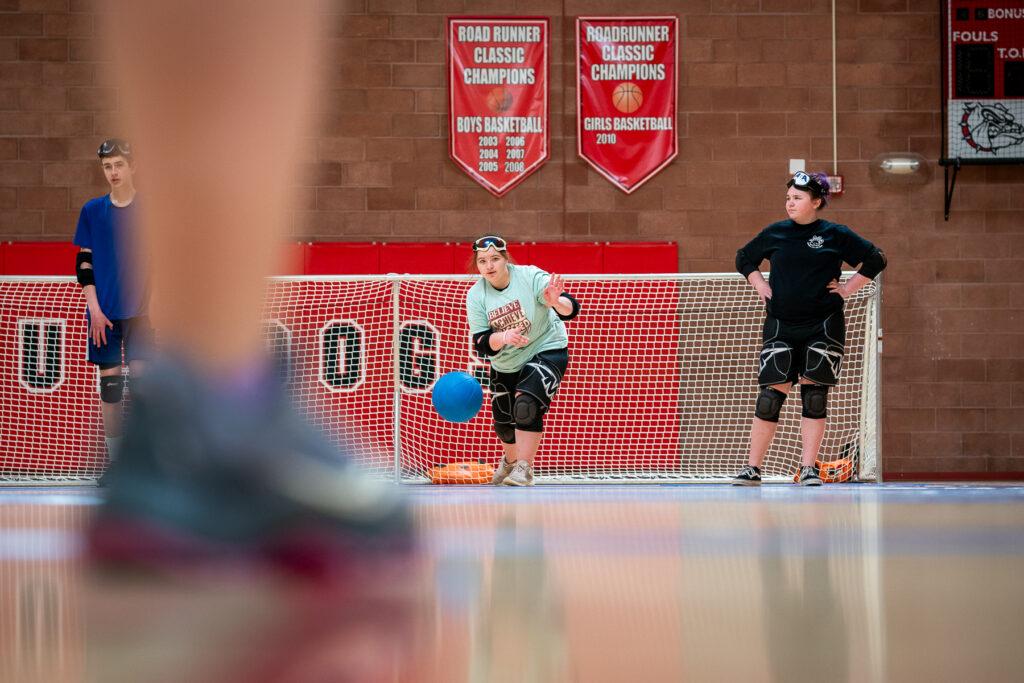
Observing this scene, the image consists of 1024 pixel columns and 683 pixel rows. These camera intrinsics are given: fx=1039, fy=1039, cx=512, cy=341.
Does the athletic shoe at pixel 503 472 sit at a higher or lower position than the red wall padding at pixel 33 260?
lower

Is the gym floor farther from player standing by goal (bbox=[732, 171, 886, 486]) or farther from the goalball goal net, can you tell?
the goalball goal net

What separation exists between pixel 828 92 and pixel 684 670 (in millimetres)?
9303

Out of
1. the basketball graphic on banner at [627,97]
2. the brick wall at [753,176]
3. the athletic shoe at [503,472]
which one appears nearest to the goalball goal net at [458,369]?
the brick wall at [753,176]

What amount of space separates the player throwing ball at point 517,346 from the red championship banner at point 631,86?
433cm

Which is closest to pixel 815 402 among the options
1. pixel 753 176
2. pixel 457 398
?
pixel 457 398

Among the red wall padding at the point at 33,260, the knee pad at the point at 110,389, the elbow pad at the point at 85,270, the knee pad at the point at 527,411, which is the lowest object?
the knee pad at the point at 527,411

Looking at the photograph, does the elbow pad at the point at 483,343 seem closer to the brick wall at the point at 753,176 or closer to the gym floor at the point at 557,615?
the gym floor at the point at 557,615

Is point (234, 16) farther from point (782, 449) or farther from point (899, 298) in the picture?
point (899, 298)

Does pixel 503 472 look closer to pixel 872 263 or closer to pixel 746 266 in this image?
pixel 746 266

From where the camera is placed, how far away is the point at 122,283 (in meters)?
4.94

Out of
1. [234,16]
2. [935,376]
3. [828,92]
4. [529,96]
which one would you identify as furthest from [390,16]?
[234,16]

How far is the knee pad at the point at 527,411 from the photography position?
5230mm

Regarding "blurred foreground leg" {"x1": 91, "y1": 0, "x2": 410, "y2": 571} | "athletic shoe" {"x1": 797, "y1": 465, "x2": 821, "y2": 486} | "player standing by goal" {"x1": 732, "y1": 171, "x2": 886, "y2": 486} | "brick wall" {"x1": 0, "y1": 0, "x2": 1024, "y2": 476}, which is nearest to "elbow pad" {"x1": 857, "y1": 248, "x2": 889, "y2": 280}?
"player standing by goal" {"x1": 732, "y1": 171, "x2": 886, "y2": 486}

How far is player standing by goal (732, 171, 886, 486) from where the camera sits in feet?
17.4
